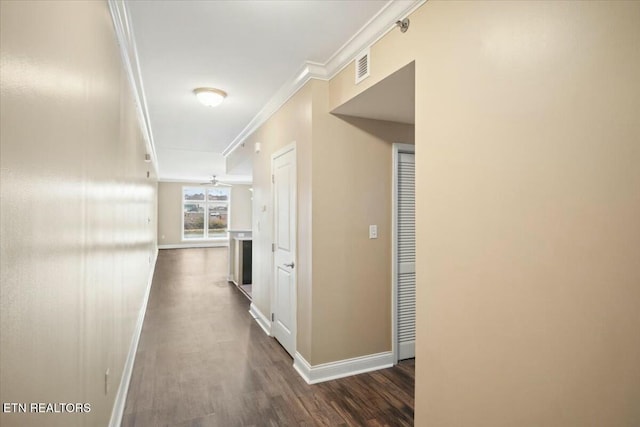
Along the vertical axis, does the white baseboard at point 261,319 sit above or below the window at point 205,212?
below

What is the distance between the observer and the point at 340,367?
2.93 meters

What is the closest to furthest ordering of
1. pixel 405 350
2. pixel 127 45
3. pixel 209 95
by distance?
pixel 127 45 → pixel 405 350 → pixel 209 95

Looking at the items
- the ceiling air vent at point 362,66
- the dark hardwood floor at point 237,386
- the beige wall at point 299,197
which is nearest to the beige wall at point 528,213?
the ceiling air vent at point 362,66

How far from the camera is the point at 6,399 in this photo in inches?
27.7

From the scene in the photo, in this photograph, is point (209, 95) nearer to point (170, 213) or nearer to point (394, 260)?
point (394, 260)

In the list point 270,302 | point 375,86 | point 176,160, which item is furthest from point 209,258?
point 375,86

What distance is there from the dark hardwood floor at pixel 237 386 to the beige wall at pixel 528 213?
0.86 m

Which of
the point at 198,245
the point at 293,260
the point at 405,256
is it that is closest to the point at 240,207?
the point at 198,245

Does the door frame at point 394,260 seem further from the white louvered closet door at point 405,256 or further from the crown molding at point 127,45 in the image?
the crown molding at point 127,45

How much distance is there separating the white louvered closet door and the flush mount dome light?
1.98 m

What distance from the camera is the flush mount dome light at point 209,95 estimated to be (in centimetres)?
343

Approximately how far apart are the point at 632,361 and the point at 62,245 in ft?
5.90

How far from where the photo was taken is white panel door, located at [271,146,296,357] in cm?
325

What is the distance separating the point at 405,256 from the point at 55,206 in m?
2.88
